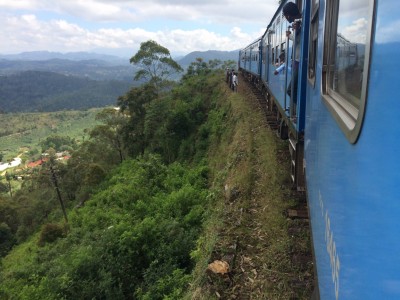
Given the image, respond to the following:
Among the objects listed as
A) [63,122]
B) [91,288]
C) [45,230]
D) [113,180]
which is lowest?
[63,122]

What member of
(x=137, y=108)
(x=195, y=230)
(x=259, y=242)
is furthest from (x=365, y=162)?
(x=137, y=108)

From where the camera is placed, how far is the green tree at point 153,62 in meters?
33.5

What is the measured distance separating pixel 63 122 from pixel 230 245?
135967 millimetres

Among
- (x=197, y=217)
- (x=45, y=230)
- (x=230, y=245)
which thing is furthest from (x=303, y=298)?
(x=45, y=230)

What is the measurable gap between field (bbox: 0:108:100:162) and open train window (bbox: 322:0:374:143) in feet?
356

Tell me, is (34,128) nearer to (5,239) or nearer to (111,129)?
(5,239)

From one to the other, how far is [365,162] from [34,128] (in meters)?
136

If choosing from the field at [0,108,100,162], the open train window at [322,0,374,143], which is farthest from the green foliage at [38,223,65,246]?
the field at [0,108,100,162]

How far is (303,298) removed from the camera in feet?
14.9

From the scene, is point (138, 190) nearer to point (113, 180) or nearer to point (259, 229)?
point (113, 180)

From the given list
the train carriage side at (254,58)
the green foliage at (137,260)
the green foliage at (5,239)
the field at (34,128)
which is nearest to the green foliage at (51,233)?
the green foliage at (137,260)

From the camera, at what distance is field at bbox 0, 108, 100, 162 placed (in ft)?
364

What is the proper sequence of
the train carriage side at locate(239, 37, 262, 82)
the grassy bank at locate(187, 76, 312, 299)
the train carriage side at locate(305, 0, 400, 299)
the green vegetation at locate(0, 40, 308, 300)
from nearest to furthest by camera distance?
the train carriage side at locate(305, 0, 400, 299) → the grassy bank at locate(187, 76, 312, 299) → the green vegetation at locate(0, 40, 308, 300) → the train carriage side at locate(239, 37, 262, 82)

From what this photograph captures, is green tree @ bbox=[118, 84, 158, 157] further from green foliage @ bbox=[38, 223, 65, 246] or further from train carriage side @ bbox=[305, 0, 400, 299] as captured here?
train carriage side @ bbox=[305, 0, 400, 299]
